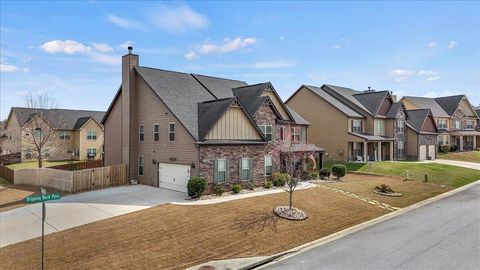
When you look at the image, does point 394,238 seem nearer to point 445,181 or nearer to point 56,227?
point 56,227

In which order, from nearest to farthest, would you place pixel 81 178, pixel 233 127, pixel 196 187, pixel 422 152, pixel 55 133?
1. pixel 196 187
2. pixel 233 127
3. pixel 81 178
4. pixel 422 152
5. pixel 55 133

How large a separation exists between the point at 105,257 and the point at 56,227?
549 centimetres

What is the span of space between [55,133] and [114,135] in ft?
87.1

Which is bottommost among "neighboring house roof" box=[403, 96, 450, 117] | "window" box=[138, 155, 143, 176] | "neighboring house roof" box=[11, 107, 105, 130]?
"window" box=[138, 155, 143, 176]

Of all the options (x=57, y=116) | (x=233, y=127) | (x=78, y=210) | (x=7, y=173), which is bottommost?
(x=78, y=210)

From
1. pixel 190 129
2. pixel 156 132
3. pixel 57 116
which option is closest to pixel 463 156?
pixel 190 129

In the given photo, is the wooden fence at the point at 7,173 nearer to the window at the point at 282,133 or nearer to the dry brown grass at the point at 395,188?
the window at the point at 282,133

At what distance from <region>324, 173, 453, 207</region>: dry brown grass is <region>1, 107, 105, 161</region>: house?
41396 millimetres

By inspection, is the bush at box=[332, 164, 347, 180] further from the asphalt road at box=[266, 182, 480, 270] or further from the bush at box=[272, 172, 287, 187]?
the asphalt road at box=[266, 182, 480, 270]

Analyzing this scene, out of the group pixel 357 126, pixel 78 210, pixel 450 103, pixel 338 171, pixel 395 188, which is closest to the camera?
pixel 78 210

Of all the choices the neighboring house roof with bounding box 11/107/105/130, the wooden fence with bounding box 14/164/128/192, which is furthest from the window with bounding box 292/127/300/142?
the neighboring house roof with bounding box 11/107/105/130

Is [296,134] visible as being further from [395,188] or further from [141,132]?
[141,132]

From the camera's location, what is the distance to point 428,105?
61969 mm

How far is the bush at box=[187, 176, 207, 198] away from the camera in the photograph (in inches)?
840
